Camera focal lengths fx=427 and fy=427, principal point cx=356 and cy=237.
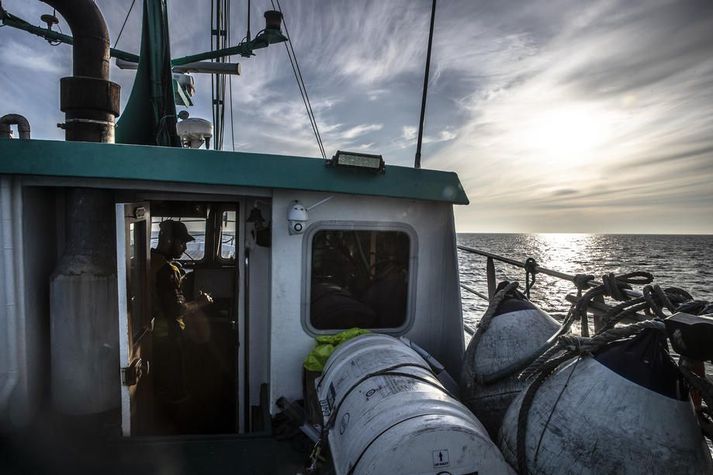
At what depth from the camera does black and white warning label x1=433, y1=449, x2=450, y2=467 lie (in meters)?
1.99

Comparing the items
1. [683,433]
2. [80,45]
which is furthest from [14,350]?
[683,433]

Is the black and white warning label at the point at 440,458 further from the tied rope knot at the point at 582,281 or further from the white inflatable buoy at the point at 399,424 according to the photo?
the tied rope knot at the point at 582,281

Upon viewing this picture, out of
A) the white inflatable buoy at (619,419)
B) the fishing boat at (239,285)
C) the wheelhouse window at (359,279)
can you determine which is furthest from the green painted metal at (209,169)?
the white inflatable buoy at (619,419)

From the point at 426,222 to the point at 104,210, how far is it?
328 centimetres

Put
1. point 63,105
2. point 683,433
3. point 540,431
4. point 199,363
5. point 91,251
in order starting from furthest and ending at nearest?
point 199,363 < point 63,105 < point 91,251 < point 540,431 < point 683,433

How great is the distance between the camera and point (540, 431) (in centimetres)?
221

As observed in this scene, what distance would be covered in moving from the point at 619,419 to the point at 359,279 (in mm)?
2927

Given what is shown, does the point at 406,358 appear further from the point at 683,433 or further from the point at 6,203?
the point at 6,203

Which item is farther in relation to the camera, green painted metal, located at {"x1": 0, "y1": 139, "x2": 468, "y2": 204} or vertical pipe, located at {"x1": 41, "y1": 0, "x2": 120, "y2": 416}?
vertical pipe, located at {"x1": 41, "y1": 0, "x2": 120, "y2": 416}

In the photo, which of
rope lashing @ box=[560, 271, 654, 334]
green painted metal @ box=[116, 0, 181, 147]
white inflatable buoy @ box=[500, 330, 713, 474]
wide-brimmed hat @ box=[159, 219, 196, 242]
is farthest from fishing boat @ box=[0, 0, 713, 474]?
wide-brimmed hat @ box=[159, 219, 196, 242]

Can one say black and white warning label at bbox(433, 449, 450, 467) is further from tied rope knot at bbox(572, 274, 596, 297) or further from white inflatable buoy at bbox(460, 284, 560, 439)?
tied rope knot at bbox(572, 274, 596, 297)

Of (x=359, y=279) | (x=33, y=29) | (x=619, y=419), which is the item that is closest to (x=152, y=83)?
(x=359, y=279)

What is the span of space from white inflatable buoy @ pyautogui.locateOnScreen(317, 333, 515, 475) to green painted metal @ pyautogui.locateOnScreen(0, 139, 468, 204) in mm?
1674

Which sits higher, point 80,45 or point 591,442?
point 80,45
